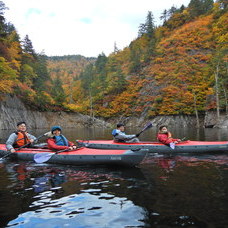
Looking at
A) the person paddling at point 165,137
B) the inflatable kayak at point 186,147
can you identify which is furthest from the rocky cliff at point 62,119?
the person paddling at point 165,137

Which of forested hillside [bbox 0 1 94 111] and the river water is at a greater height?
forested hillside [bbox 0 1 94 111]

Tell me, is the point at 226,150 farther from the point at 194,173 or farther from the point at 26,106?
the point at 26,106

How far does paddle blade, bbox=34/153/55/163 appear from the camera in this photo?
29.4 feet

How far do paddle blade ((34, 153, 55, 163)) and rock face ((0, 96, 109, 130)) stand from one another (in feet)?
80.9

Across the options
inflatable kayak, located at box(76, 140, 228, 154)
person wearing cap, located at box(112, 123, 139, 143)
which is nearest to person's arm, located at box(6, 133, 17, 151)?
person wearing cap, located at box(112, 123, 139, 143)

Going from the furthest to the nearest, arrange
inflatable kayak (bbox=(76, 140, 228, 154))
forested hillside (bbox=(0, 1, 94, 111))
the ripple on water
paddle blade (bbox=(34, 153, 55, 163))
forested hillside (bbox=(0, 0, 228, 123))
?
forested hillside (bbox=(0, 0, 228, 123)) → forested hillside (bbox=(0, 1, 94, 111)) → inflatable kayak (bbox=(76, 140, 228, 154)) → paddle blade (bbox=(34, 153, 55, 163)) → the ripple on water

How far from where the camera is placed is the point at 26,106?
3931 centimetres

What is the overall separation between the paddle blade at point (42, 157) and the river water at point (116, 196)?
1.33 ft

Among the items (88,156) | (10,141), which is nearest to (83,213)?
(88,156)

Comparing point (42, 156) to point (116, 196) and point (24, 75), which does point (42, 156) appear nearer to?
point (116, 196)

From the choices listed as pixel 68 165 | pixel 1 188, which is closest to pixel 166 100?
pixel 68 165

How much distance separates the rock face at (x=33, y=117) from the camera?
1291 inches

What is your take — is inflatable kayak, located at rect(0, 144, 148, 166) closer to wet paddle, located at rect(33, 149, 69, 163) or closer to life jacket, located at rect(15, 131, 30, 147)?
wet paddle, located at rect(33, 149, 69, 163)

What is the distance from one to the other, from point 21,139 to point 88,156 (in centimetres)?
392
